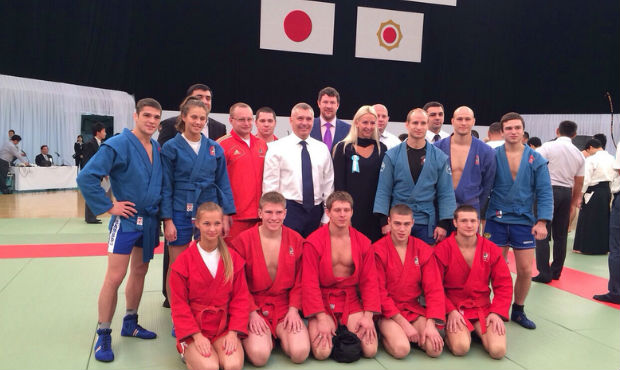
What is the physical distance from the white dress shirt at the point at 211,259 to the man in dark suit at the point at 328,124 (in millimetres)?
1889

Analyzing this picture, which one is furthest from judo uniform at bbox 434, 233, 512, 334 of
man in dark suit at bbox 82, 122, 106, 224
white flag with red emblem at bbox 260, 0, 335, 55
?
white flag with red emblem at bbox 260, 0, 335, 55

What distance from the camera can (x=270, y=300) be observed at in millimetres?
3371

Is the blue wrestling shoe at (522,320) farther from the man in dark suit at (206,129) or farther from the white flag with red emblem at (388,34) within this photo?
the white flag with red emblem at (388,34)

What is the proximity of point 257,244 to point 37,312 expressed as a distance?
6.52 feet

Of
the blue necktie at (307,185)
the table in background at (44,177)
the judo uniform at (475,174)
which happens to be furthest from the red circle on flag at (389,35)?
the blue necktie at (307,185)

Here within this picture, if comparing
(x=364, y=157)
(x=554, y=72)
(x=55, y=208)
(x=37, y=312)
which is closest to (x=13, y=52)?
(x=55, y=208)

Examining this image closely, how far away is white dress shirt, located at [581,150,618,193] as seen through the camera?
6250 millimetres

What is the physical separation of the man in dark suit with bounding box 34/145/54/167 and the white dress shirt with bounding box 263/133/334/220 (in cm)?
1115

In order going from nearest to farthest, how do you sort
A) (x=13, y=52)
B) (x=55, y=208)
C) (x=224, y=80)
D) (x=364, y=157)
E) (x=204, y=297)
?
1. (x=204, y=297)
2. (x=364, y=157)
3. (x=55, y=208)
4. (x=13, y=52)
5. (x=224, y=80)

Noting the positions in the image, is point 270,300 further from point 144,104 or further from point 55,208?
point 55,208

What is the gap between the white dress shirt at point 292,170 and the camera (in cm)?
376

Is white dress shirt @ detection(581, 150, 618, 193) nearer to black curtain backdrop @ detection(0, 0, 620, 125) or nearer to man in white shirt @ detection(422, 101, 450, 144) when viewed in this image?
man in white shirt @ detection(422, 101, 450, 144)

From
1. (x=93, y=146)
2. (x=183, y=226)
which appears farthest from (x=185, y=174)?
(x=93, y=146)

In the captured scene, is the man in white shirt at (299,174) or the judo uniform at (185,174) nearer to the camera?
the judo uniform at (185,174)
